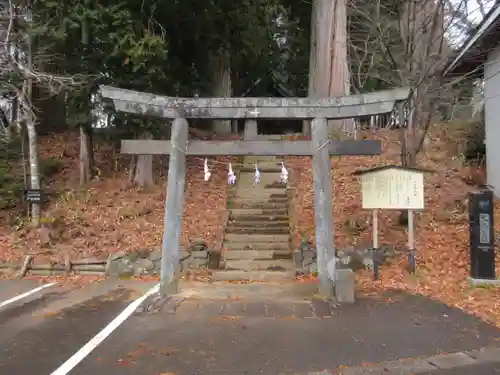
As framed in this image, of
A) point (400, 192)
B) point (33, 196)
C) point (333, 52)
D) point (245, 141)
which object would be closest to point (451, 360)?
point (400, 192)

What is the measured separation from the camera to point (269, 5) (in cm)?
1562

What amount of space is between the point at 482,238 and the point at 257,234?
183 inches

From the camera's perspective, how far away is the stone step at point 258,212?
452 inches

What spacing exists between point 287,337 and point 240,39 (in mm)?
10259

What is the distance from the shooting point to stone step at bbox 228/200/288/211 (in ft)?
38.8

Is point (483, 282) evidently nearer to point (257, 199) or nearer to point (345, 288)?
point (345, 288)

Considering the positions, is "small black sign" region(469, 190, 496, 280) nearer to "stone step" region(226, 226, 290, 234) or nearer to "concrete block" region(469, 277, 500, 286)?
"concrete block" region(469, 277, 500, 286)

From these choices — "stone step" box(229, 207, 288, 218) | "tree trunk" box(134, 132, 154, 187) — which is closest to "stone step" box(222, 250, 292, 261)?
"stone step" box(229, 207, 288, 218)

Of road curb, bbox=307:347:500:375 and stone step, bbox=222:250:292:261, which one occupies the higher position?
Answer: stone step, bbox=222:250:292:261

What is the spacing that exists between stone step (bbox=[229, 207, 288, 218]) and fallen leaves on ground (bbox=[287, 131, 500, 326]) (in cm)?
32

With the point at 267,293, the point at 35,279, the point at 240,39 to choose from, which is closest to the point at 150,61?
the point at 240,39

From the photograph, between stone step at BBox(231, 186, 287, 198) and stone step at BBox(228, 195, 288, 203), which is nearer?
stone step at BBox(228, 195, 288, 203)

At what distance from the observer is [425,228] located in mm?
10594

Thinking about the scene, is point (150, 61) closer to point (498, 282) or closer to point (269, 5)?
point (269, 5)
